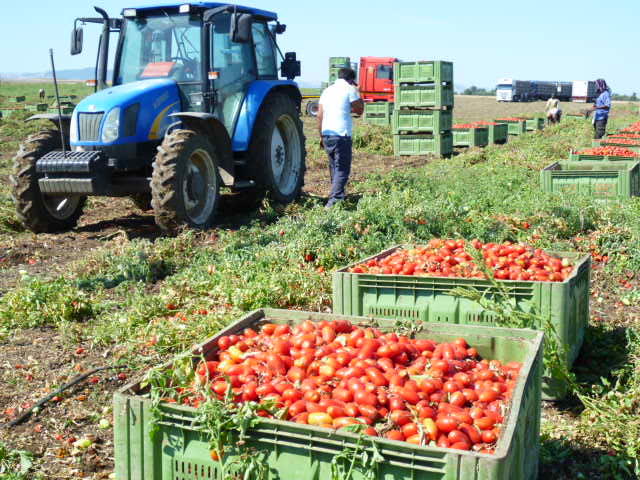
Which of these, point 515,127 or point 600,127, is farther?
point 515,127

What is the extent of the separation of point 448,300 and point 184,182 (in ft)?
15.4

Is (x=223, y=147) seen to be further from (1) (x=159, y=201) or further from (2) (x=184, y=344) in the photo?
(2) (x=184, y=344)

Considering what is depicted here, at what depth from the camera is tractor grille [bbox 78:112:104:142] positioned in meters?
8.23

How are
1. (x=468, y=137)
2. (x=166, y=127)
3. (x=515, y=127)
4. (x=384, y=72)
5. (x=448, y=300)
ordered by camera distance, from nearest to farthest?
(x=448, y=300) → (x=166, y=127) → (x=468, y=137) → (x=515, y=127) → (x=384, y=72)

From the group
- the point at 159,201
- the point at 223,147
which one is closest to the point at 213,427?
the point at 159,201

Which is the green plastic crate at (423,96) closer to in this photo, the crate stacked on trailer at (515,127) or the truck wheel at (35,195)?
the crate stacked on trailer at (515,127)

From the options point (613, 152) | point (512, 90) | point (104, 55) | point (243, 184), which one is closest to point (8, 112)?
point (104, 55)

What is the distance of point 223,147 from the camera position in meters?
9.03

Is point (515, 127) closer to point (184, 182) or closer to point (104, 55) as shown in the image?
point (104, 55)

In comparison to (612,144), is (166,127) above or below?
above

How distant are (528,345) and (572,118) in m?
26.9

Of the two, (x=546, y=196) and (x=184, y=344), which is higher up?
(x=546, y=196)

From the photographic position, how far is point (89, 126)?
830 centimetres

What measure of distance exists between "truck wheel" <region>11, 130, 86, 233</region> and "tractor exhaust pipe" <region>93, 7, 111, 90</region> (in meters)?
0.90
